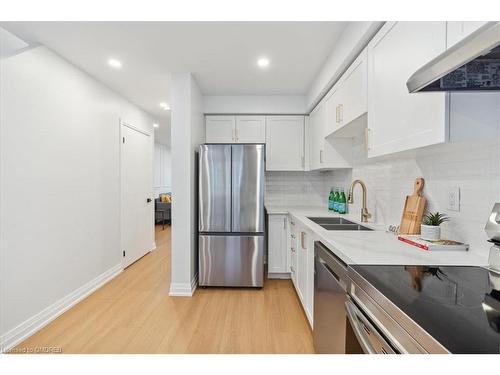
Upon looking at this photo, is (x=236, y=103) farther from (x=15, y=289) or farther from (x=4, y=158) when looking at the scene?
(x=15, y=289)

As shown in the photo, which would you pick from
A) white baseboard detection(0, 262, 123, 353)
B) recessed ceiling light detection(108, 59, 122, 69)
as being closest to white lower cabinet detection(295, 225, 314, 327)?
white baseboard detection(0, 262, 123, 353)

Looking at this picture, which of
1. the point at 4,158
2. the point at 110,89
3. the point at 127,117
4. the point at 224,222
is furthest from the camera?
the point at 127,117

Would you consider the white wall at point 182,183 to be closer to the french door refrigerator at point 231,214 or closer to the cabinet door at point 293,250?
the french door refrigerator at point 231,214

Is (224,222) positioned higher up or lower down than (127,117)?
lower down

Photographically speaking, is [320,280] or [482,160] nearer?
[482,160]

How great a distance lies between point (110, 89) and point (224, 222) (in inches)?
89.4

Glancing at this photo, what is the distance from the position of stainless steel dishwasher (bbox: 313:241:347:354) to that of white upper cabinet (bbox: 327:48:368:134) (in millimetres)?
1068

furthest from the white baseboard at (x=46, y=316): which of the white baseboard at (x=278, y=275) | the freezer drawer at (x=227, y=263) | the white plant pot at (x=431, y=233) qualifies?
the white plant pot at (x=431, y=233)

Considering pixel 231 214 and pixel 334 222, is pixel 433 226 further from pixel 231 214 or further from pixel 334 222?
pixel 231 214

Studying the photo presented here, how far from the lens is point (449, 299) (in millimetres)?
752

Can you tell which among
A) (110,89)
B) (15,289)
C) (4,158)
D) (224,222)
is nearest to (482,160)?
(224,222)

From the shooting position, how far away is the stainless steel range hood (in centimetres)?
69

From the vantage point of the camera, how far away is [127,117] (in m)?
3.59

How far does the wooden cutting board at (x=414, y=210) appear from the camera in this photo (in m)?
1.55
